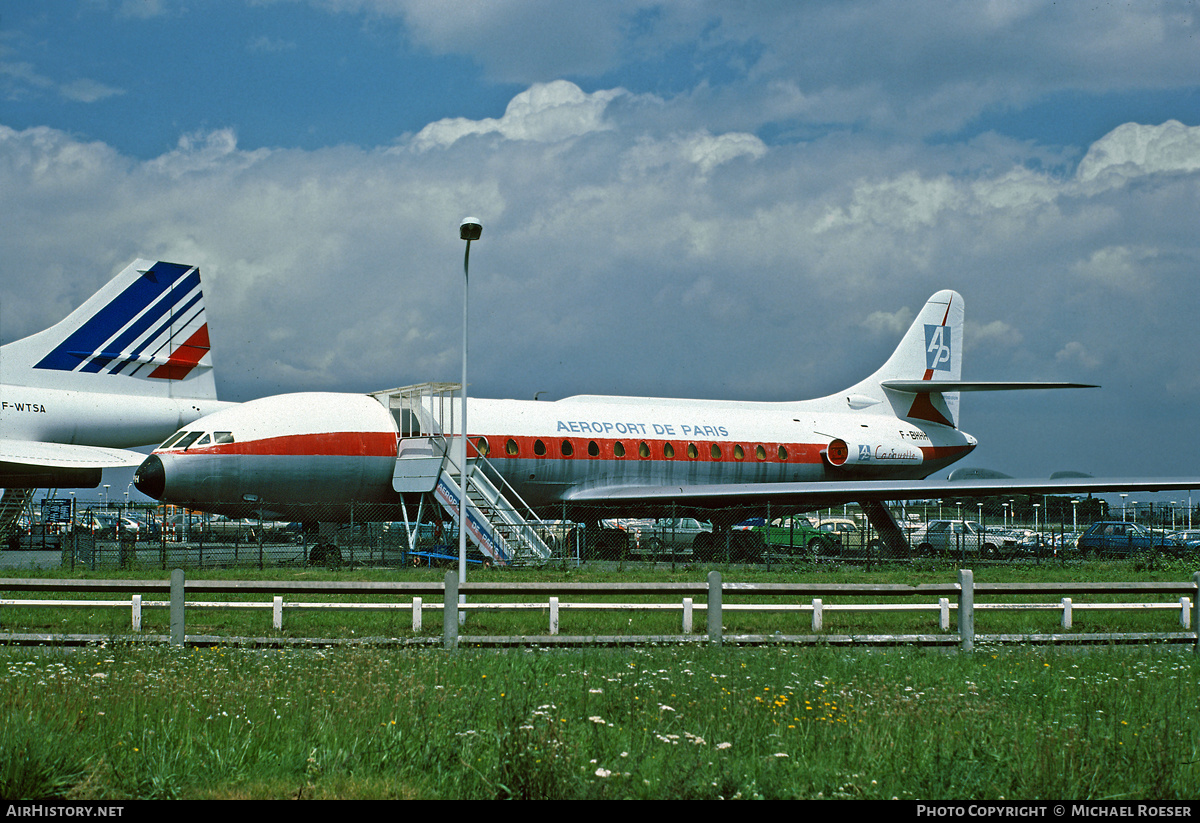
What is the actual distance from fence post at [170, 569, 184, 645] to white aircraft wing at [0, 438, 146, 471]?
1557 centimetres

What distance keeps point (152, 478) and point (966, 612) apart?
19.0 metres

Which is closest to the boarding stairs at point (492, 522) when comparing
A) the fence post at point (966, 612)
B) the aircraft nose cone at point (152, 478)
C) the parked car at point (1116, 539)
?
the aircraft nose cone at point (152, 478)

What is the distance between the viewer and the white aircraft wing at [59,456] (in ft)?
81.5

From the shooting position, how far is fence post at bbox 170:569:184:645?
34.6 ft

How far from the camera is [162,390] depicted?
99.9 feet

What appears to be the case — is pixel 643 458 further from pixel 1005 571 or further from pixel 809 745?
pixel 809 745

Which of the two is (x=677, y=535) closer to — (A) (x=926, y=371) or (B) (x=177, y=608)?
(A) (x=926, y=371)

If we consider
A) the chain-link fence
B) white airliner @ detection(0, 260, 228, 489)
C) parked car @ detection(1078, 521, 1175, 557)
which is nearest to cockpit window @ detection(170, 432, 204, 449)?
the chain-link fence

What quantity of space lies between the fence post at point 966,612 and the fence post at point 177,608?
8.40m

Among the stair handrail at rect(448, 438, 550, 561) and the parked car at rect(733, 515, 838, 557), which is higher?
the stair handrail at rect(448, 438, 550, 561)

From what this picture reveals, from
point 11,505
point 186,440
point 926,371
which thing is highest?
point 926,371

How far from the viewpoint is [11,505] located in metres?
35.1

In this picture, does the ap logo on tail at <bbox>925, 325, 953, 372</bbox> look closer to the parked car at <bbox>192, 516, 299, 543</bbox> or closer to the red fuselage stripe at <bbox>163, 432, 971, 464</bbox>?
the red fuselage stripe at <bbox>163, 432, 971, 464</bbox>

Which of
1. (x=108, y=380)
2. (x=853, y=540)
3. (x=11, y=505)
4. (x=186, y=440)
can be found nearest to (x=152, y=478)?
(x=186, y=440)
